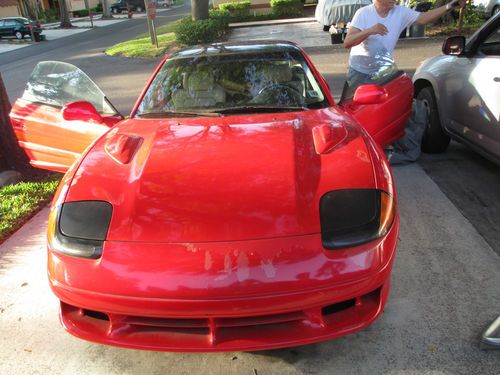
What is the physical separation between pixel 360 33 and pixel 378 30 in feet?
0.60

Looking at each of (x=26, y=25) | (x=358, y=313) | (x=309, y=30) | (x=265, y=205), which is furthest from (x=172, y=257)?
(x=26, y=25)

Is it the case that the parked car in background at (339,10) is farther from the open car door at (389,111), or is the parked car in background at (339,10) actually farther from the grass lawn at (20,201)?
the grass lawn at (20,201)

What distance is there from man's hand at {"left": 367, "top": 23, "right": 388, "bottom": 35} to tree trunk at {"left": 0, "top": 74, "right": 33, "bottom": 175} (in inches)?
Result: 157

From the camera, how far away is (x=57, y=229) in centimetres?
218

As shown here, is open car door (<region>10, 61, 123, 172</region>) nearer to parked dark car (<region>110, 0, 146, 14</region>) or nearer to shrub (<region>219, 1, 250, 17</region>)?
shrub (<region>219, 1, 250, 17</region>)

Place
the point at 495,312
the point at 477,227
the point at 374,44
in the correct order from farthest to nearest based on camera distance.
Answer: the point at 374,44 → the point at 477,227 → the point at 495,312

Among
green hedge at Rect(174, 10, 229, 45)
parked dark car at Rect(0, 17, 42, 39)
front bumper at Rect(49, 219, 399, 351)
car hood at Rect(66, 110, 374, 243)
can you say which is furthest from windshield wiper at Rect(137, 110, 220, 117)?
parked dark car at Rect(0, 17, 42, 39)

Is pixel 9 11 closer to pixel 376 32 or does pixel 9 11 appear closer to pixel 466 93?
pixel 376 32

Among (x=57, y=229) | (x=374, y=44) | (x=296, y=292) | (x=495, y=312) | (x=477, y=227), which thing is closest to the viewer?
(x=296, y=292)

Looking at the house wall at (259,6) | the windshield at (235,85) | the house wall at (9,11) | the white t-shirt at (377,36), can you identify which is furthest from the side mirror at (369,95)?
the house wall at (9,11)

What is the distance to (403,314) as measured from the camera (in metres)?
2.54

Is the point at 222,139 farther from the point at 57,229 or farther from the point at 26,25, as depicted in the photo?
the point at 26,25

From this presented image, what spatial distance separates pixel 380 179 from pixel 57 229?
1.65 m

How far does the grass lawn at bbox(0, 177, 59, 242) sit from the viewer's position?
3.94 m
